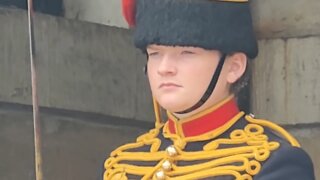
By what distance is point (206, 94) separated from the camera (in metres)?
3.06

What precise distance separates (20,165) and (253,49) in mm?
1546

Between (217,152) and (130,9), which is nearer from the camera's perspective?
(217,152)

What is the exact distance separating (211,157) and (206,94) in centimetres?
13

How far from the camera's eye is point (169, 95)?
304cm

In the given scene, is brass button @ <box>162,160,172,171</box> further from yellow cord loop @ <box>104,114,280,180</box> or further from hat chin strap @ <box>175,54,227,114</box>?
hat chin strap @ <box>175,54,227,114</box>

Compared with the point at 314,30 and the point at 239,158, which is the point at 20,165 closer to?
the point at 314,30

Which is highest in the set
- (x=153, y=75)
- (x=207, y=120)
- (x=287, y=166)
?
(x=153, y=75)

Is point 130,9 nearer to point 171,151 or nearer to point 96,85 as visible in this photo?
point 171,151

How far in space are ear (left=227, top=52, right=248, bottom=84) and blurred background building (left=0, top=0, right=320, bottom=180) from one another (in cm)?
127

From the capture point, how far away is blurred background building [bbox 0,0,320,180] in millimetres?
4398

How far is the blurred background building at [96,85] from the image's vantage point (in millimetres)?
4398

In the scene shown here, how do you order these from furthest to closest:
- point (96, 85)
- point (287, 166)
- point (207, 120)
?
1. point (96, 85)
2. point (207, 120)
3. point (287, 166)

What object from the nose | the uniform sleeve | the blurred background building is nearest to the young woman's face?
the nose

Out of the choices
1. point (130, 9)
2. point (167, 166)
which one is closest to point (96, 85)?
point (130, 9)
